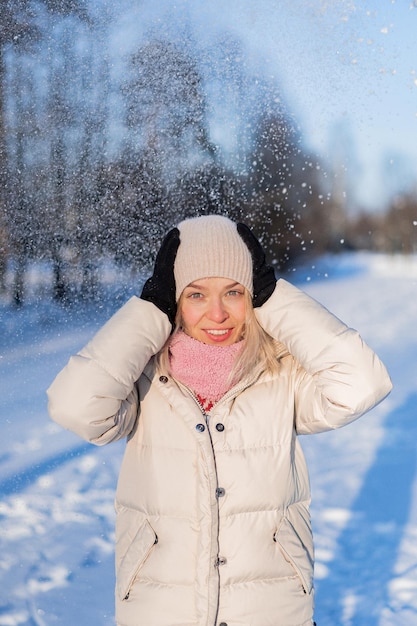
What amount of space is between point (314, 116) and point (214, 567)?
10810 mm

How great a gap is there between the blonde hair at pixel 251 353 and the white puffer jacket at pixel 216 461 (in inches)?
0.9

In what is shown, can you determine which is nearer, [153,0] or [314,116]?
[153,0]

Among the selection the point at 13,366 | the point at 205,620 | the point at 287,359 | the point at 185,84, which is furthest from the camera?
the point at 185,84

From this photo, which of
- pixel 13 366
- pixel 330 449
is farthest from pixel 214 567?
pixel 13 366

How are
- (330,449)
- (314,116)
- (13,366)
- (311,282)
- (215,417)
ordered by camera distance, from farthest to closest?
(311,282)
(314,116)
(13,366)
(330,449)
(215,417)

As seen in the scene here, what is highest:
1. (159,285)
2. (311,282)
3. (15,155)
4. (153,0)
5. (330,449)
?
(153,0)

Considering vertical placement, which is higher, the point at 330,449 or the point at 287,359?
the point at 287,359

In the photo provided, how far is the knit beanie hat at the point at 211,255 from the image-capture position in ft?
6.16

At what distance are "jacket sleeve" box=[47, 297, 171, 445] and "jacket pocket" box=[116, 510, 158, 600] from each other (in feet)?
0.62

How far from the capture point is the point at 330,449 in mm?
5551

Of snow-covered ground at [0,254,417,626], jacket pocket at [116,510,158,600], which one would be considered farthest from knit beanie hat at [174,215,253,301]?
snow-covered ground at [0,254,417,626]

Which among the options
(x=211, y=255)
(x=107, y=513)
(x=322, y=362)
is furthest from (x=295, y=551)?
(x=107, y=513)

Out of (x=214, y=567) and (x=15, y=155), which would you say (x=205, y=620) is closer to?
(x=214, y=567)

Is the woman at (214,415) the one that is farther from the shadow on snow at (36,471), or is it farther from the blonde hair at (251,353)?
the shadow on snow at (36,471)
